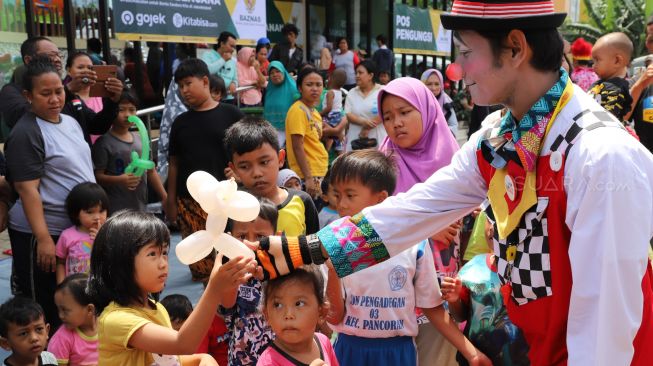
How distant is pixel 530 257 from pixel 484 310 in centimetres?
88

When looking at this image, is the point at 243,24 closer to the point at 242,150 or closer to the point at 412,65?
the point at 242,150

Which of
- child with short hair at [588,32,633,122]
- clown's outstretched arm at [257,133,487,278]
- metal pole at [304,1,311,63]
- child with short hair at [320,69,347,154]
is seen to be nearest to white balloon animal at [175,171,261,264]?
clown's outstretched arm at [257,133,487,278]

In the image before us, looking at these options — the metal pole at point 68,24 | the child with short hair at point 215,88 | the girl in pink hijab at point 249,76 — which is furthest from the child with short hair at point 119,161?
the girl in pink hijab at point 249,76

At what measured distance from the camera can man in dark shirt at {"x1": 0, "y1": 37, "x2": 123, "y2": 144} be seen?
4.62 meters

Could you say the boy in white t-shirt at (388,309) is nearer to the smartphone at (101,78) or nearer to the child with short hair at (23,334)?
the child with short hair at (23,334)

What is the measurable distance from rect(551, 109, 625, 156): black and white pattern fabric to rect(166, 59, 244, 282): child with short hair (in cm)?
367

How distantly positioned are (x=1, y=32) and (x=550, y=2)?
23.2ft

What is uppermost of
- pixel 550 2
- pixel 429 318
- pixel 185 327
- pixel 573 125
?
pixel 550 2

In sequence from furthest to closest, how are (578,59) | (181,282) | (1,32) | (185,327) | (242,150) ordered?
(578,59), (1,32), (181,282), (242,150), (185,327)

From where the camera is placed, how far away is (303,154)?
6.73 m

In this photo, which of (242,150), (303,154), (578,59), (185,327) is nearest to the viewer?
(185,327)

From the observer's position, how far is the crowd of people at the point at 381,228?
175cm

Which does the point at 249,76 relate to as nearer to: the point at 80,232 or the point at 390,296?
the point at 80,232

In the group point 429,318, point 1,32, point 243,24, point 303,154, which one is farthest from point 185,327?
point 243,24
